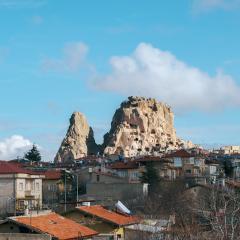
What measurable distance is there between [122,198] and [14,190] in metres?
13.7

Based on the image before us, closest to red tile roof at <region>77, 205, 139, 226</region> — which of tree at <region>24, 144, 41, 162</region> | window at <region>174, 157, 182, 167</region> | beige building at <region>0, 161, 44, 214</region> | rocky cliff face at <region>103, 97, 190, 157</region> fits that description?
beige building at <region>0, 161, 44, 214</region>

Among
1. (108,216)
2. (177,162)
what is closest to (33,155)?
(177,162)

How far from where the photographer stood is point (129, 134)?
16538 cm

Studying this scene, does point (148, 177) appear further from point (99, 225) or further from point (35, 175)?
point (99, 225)

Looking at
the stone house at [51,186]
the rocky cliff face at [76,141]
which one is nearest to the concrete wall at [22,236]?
the stone house at [51,186]

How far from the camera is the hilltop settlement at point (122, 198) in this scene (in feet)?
104

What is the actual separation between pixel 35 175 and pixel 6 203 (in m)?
5.83

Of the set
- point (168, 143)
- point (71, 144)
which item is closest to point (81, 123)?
point (71, 144)

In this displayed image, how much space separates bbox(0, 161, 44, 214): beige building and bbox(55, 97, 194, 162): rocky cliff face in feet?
309

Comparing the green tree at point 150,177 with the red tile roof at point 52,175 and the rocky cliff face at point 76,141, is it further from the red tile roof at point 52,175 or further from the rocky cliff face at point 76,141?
the rocky cliff face at point 76,141

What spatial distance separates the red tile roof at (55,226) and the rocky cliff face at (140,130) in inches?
4722

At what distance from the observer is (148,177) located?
7519 cm

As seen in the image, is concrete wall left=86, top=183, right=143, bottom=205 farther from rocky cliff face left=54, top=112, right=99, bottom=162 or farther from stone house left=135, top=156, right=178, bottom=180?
rocky cliff face left=54, top=112, right=99, bottom=162

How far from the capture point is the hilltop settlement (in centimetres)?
3170
